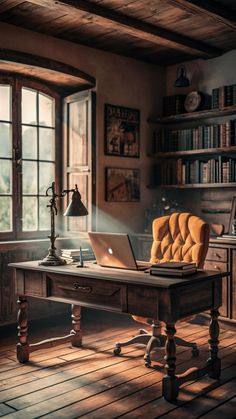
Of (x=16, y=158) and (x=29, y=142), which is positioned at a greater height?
(x=29, y=142)

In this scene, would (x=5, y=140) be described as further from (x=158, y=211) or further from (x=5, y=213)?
(x=158, y=211)

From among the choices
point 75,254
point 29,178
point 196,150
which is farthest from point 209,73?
point 75,254

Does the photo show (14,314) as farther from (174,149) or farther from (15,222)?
(174,149)

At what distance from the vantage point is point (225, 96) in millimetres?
5297

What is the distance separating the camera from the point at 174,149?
5844 millimetres

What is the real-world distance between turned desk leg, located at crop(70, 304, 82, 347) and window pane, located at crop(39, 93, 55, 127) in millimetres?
2141

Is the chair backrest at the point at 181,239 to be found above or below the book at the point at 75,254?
above

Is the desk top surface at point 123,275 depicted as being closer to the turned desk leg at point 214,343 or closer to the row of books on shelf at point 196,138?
the turned desk leg at point 214,343

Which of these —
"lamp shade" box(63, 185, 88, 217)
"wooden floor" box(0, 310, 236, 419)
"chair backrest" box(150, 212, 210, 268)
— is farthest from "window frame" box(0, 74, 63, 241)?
"chair backrest" box(150, 212, 210, 268)

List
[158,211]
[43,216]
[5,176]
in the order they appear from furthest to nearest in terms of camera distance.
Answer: [158,211] → [43,216] → [5,176]

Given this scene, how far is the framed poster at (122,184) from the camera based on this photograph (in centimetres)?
554

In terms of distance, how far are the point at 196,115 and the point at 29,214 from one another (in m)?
2.14

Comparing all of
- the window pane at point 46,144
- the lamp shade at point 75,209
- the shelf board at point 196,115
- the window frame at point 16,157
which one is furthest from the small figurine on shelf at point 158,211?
the lamp shade at point 75,209

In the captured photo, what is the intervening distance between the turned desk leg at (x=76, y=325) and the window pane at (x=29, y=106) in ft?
6.79
